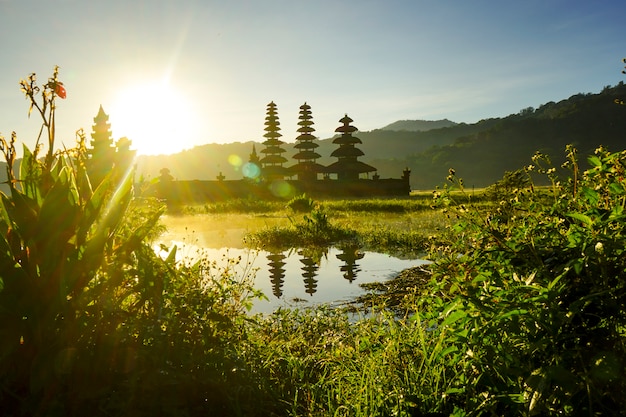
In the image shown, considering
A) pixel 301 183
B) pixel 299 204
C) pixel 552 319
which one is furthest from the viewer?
pixel 301 183

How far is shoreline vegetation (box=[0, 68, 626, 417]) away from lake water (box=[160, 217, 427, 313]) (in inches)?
84.2

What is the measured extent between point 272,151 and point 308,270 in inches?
2061

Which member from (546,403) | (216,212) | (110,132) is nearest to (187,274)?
(546,403)

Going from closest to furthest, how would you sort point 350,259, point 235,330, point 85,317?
point 85,317, point 235,330, point 350,259

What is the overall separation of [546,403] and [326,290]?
5.68 meters

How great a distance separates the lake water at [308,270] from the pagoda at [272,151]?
46.1m

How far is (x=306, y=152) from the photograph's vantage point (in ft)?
194

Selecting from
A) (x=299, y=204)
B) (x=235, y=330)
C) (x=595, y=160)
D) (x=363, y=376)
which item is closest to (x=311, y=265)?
(x=235, y=330)

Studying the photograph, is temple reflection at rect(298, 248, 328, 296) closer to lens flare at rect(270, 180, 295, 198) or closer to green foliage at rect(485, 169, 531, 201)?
green foliage at rect(485, 169, 531, 201)

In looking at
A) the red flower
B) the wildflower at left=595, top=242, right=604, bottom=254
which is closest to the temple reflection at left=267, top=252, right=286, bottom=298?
the red flower

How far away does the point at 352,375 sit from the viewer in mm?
3373

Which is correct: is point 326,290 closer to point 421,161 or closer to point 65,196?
point 65,196

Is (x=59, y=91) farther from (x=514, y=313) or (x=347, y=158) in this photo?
(x=347, y=158)

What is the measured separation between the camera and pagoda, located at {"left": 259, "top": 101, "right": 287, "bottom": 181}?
5953 cm
